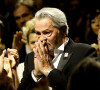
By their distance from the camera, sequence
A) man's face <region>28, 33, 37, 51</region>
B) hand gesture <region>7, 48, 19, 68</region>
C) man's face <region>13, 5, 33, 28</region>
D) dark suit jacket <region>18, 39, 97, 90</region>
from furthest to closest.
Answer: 1. man's face <region>13, 5, 33, 28</region>
2. man's face <region>28, 33, 37, 51</region>
3. hand gesture <region>7, 48, 19, 68</region>
4. dark suit jacket <region>18, 39, 97, 90</region>

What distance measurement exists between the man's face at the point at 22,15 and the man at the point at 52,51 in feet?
7.15

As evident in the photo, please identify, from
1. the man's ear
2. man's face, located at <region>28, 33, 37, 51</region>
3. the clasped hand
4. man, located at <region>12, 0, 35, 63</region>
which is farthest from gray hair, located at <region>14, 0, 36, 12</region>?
the clasped hand

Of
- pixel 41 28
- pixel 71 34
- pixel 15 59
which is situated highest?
pixel 41 28

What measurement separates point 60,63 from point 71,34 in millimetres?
1957

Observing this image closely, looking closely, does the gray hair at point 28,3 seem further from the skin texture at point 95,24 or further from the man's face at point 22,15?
the skin texture at point 95,24

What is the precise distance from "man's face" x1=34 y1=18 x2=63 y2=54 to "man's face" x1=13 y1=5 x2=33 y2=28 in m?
2.21

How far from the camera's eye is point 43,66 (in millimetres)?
2982

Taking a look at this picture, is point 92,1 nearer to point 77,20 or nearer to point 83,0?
point 83,0

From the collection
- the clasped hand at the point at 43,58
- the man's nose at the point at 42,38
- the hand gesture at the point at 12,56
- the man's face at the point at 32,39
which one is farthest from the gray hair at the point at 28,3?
the clasped hand at the point at 43,58

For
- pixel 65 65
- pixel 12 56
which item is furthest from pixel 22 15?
pixel 65 65

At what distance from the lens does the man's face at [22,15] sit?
5.42m

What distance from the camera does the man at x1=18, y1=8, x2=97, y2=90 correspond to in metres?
3.01

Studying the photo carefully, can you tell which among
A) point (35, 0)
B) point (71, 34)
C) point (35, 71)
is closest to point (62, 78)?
point (35, 71)

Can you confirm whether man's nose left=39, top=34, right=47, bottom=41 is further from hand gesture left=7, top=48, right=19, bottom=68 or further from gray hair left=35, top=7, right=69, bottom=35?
hand gesture left=7, top=48, right=19, bottom=68
